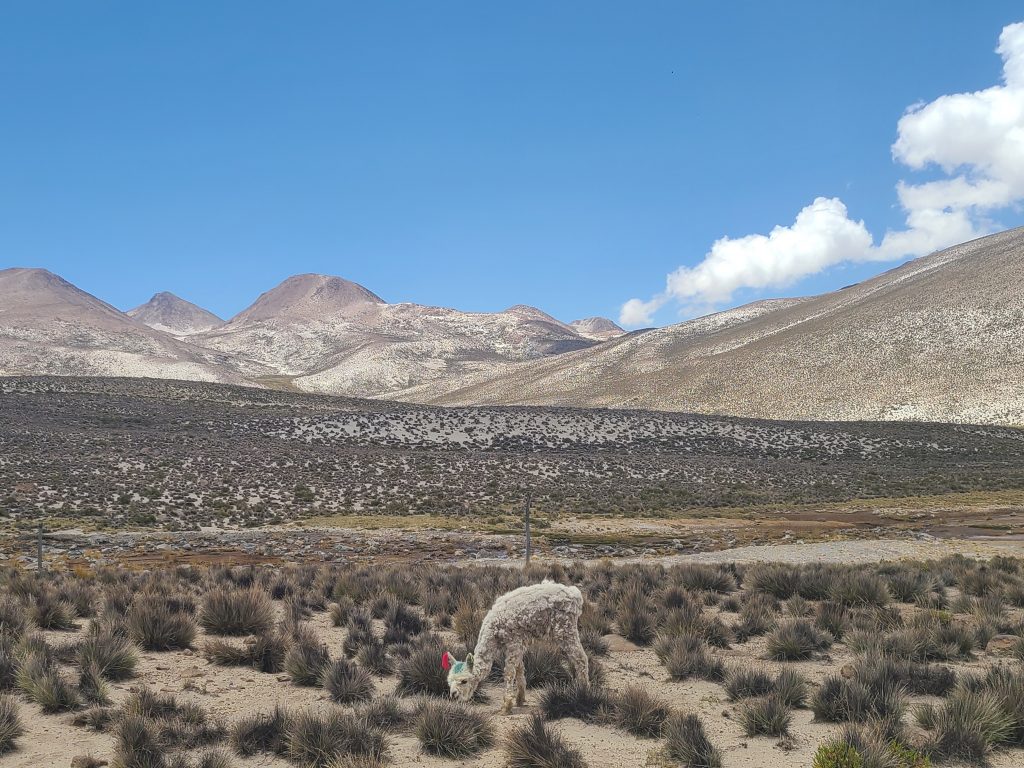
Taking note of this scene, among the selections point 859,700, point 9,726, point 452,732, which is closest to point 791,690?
point 859,700

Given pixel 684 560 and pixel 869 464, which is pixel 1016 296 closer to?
pixel 869 464

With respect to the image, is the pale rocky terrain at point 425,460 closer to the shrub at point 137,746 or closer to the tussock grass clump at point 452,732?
the tussock grass clump at point 452,732

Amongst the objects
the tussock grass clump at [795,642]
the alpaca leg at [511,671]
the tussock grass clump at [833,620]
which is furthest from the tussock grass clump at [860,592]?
the alpaca leg at [511,671]

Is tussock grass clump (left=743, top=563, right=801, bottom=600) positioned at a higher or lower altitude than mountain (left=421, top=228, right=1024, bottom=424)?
lower

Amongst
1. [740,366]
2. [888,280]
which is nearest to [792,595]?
[740,366]

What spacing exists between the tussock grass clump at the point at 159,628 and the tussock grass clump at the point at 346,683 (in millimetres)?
3124

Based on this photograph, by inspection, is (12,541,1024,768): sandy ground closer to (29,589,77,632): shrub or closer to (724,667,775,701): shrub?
(724,667,775,701): shrub

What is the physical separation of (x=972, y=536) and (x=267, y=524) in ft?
93.3

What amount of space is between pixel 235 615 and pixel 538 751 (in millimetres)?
6736

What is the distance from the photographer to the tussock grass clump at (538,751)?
235 inches

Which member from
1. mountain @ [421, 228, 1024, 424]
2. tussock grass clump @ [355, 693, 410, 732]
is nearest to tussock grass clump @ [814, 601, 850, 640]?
tussock grass clump @ [355, 693, 410, 732]

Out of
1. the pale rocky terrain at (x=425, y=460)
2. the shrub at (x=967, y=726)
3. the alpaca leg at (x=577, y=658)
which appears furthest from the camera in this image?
the pale rocky terrain at (x=425, y=460)

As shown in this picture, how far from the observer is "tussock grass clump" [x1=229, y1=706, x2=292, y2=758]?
21.4 feet

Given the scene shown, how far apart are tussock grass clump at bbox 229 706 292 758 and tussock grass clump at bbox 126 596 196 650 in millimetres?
3831
